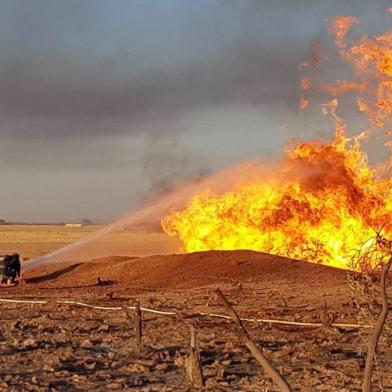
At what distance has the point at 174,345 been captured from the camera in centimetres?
1390

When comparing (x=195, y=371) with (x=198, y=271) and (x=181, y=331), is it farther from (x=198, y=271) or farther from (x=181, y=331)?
(x=198, y=271)

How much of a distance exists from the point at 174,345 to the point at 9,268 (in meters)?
15.5

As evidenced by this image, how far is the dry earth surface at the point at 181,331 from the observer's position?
1115 centimetres

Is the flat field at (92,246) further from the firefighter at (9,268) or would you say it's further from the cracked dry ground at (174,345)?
the cracked dry ground at (174,345)

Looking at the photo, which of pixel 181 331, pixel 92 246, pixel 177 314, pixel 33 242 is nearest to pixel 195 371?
pixel 181 331

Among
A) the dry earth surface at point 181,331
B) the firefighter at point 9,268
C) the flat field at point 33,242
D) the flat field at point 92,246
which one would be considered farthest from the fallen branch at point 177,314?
the flat field at point 33,242

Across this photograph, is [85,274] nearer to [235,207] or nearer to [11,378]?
[235,207]

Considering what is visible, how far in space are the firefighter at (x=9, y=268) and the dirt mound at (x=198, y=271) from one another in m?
0.85

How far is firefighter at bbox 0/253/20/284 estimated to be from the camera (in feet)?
90.8

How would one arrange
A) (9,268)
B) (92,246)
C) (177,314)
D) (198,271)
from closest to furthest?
(177,314) < (198,271) < (9,268) < (92,246)

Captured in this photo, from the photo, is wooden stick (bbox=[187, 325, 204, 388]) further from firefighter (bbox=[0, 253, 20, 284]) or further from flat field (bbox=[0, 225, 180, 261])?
flat field (bbox=[0, 225, 180, 261])

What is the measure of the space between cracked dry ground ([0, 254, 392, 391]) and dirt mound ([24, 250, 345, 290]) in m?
2.27

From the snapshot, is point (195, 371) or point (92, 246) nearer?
point (195, 371)

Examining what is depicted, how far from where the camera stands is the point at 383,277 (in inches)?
276
